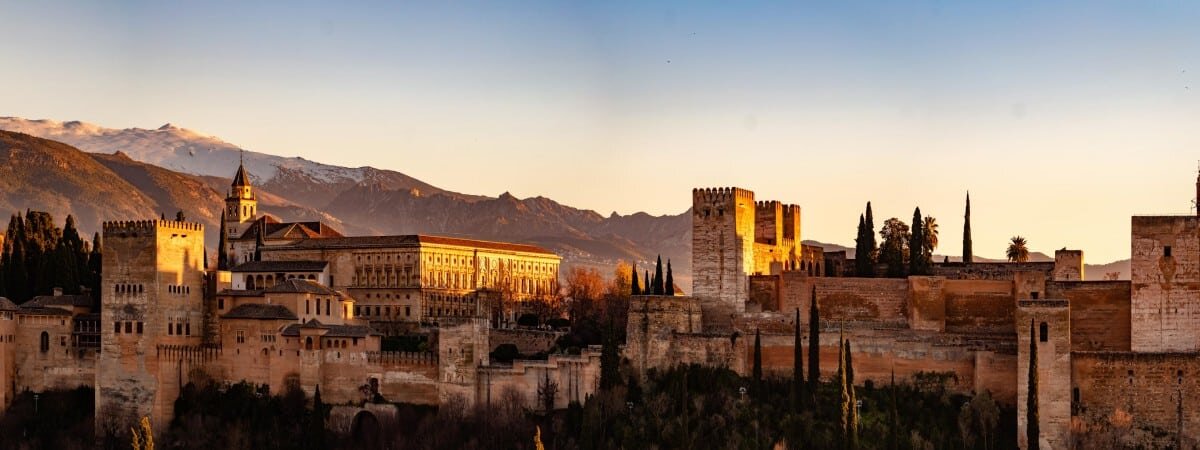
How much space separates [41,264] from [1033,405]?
36007 millimetres

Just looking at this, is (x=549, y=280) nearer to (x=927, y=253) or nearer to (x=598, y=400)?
(x=927, y=253)

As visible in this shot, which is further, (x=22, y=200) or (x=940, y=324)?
(x=22, y=200)

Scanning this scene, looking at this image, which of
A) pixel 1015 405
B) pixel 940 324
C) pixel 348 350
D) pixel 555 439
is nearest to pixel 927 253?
pixel 940 324

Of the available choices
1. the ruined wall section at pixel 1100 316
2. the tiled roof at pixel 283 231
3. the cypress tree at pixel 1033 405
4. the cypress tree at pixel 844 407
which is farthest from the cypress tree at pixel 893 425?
the tiled roof at pixel 283 231

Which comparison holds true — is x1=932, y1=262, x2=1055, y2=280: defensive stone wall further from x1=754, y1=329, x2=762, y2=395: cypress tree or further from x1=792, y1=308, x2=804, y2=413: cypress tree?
x1=754, y1=329, x2=762, y2=395: cypress tree

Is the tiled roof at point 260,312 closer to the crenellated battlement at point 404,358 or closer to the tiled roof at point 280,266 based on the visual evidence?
the crenellated battlement at point 404,358

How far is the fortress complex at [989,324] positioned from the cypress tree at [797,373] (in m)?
0.53

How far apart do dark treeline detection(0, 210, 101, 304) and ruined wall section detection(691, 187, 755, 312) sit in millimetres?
21340

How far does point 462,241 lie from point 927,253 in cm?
2219

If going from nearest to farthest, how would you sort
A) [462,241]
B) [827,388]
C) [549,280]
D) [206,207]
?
[827,388] < [462,241] < [549,280] < [206,207]

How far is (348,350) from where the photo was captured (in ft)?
158

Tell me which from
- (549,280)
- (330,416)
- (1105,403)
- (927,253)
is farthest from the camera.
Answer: (549,280)

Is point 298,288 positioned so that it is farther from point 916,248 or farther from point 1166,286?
point 1166,286

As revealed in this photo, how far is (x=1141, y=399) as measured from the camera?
4094 centimetres
